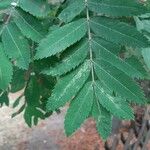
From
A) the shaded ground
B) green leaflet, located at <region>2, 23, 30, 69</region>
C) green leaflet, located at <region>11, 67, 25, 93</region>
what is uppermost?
green leaflet, located at <region>2, 23, 30, 69</region>

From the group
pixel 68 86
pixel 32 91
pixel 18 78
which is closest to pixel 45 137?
pixel 32 91

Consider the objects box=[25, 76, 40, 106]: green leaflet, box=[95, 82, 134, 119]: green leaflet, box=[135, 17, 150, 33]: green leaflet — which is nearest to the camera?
box=[95, 82, 134, 119]: green leaflet

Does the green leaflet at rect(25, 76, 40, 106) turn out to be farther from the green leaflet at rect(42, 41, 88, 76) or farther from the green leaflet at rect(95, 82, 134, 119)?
the green leaflet at rect(95, 82, 134, 119)

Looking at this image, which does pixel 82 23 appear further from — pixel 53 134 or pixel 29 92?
pixel 53 134

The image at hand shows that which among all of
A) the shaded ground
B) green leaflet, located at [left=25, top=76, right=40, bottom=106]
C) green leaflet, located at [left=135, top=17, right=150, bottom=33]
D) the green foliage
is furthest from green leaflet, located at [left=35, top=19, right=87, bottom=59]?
the shaded ground

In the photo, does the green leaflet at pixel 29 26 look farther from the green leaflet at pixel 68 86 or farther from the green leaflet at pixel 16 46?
the green leaflet at pixel 68 86

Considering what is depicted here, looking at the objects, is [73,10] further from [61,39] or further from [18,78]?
[18,78]
